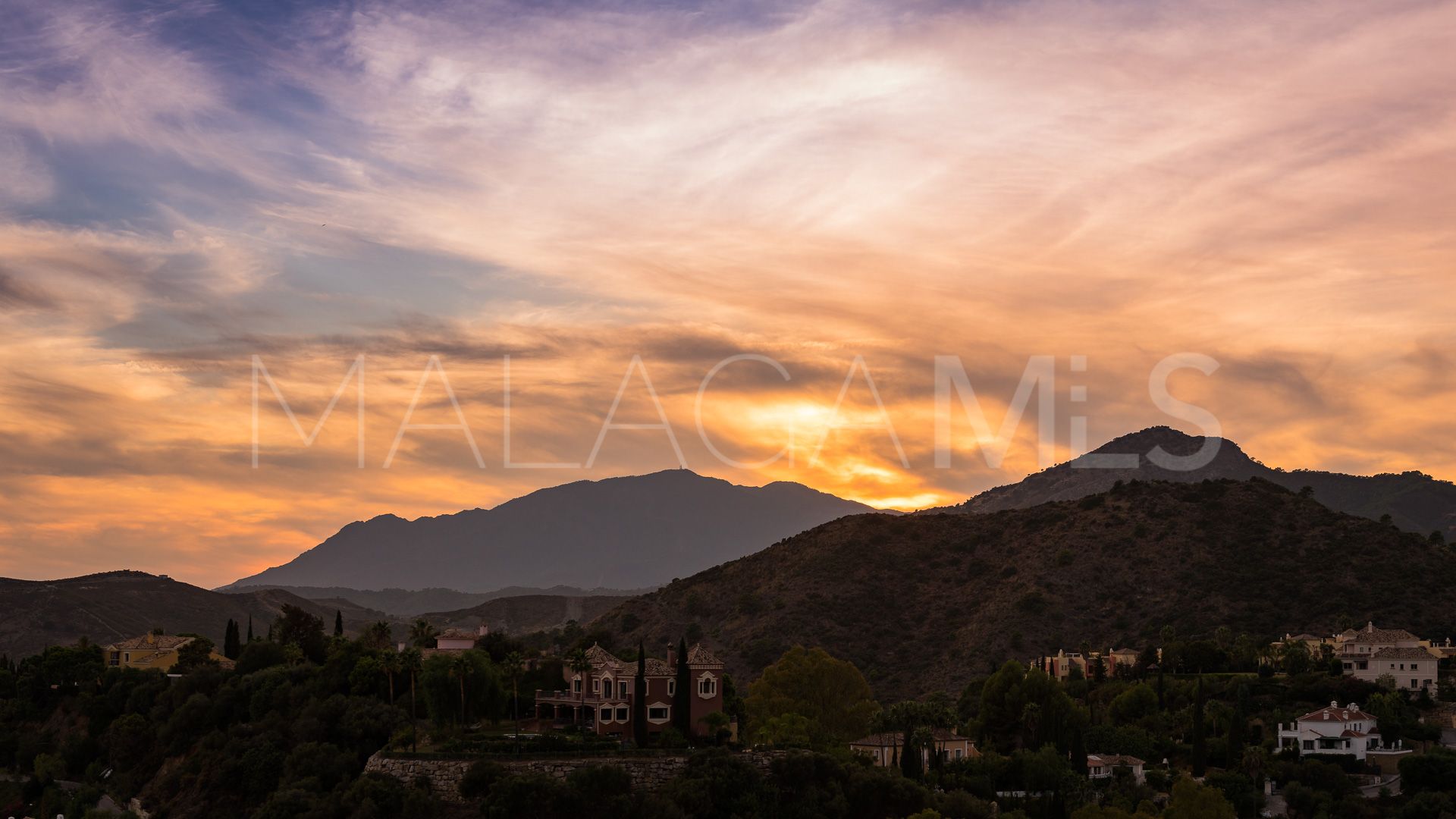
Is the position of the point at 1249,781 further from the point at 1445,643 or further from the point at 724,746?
the point at 1445,643

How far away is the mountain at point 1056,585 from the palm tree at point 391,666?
59705 millimetres

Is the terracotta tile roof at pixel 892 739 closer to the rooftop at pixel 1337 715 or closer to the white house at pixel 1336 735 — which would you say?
the white house at pixel 1336 735

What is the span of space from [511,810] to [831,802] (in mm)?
16390

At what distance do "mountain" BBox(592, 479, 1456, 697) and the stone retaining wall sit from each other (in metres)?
65.7

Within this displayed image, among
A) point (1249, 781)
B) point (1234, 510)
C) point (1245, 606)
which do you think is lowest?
point (1249, 781)

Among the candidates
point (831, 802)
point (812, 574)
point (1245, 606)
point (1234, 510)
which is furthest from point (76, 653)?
point (1234, 510)

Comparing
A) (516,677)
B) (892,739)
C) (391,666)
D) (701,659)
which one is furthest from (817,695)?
(391,666)

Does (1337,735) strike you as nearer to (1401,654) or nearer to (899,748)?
(1401,654)

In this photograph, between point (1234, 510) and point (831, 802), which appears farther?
point (1234, 510)

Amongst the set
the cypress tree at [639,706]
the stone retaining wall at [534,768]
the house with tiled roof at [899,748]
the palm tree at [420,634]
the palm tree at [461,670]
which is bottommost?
the house with tiled roof at [899,748]

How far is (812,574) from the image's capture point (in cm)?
16600

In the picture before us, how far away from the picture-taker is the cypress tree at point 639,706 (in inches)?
3007

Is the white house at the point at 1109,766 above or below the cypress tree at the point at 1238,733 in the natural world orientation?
below

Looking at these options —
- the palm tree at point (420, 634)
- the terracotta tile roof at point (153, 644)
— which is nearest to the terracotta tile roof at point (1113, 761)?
the palm tree at point (420, 634)
